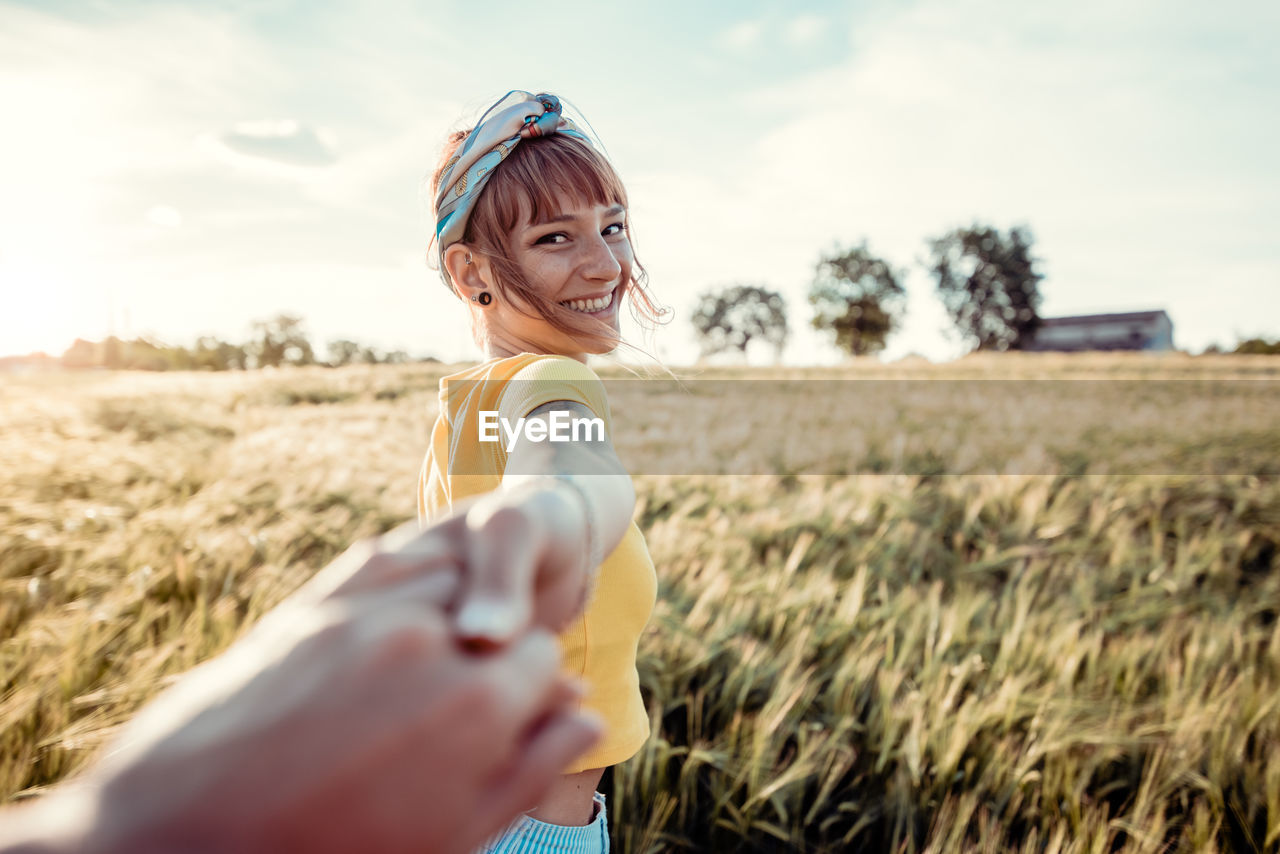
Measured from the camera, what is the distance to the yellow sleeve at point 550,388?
0.84m

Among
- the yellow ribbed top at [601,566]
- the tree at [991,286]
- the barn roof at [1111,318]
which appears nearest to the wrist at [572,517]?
the yellow ribbed top at [601,566]

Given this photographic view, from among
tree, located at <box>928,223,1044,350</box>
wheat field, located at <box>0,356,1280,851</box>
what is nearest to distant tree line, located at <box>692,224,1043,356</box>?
tree, located at <box>928,223,1044,350</box>

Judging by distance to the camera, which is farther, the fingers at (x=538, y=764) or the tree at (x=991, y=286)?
the tree at (x=991, y=286)

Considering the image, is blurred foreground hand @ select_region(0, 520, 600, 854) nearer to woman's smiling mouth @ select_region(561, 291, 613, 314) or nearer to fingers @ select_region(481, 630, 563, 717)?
fingers @ select_region(481, 630, 563, 717)

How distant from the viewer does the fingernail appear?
355mm

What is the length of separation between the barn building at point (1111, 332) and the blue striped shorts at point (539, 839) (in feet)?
219

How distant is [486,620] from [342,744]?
8 centimetres

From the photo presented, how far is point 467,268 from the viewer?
1.23m

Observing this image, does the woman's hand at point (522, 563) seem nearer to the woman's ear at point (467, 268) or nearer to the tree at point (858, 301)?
the woman's ear at point (467, 268)

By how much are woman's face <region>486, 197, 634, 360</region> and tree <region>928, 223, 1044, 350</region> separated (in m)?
56.3

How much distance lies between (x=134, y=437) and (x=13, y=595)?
11.3ft
